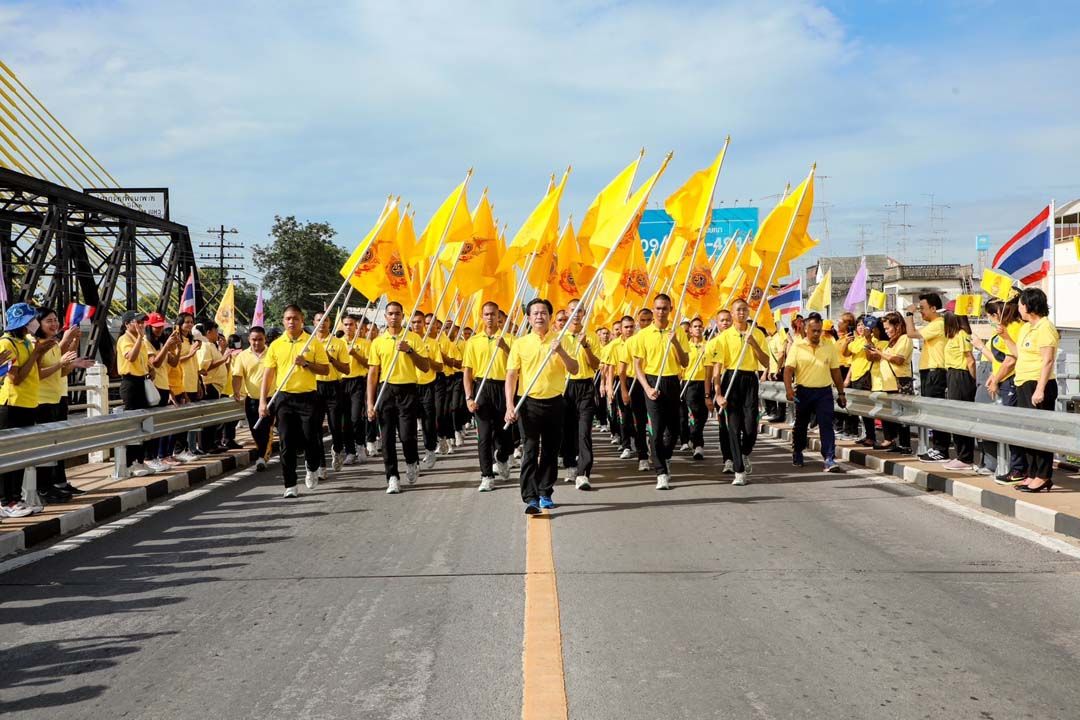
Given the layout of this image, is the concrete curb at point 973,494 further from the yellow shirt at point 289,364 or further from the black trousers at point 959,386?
the yellow shirt at point 289,364

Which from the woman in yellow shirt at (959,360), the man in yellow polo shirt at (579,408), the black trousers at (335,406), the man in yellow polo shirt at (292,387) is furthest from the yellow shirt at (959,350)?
the black trousers at (335,406)

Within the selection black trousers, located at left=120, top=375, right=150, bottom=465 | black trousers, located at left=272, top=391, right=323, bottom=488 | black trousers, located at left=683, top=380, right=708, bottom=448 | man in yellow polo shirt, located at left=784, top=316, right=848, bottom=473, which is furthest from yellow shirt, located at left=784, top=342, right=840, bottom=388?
black trousers, located at left=120, top=375, right=150, bottom=465

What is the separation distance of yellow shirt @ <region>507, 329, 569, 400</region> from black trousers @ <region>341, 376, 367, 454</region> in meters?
4.93

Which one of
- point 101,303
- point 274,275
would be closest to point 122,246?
point 101,303

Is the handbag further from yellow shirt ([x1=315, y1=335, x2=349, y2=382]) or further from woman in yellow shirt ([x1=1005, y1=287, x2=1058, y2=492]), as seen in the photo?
woman in yellow shirt ([x1=1005, y1=287, x2=1058, y2=492])

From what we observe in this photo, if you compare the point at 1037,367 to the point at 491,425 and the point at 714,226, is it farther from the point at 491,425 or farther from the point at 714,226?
the point at 714,226

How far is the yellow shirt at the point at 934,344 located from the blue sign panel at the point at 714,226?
1777 centimetres

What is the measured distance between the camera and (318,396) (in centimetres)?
1008

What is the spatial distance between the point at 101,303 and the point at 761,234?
61.3ft

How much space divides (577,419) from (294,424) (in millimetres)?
3092

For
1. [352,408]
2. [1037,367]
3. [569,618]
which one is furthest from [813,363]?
[569,618]

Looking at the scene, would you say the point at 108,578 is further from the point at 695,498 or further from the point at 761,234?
the point at 761,234

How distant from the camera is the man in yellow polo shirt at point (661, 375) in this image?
10.1 meters

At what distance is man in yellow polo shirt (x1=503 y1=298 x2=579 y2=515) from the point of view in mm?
8469
